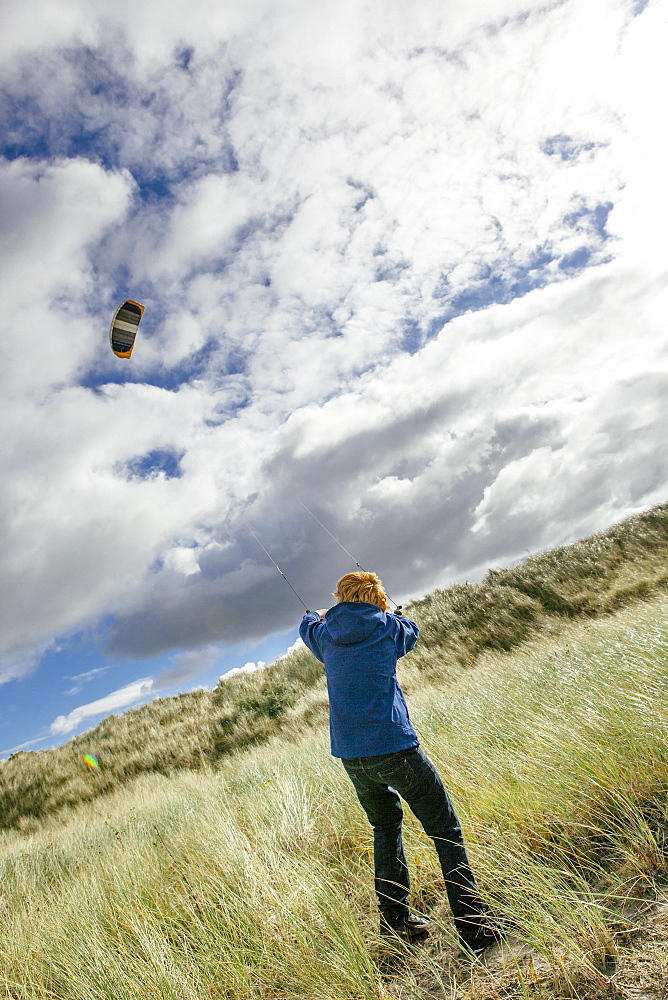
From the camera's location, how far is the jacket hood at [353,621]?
10.4 ft

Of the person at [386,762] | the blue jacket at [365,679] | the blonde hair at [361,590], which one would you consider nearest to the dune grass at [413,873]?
the person at [386,762]

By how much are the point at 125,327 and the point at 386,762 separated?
11.0 metres

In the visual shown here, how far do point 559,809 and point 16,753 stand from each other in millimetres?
24219

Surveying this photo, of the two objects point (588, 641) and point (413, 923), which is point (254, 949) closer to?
point (413, 923)

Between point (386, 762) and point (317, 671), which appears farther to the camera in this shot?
point (317, 671)

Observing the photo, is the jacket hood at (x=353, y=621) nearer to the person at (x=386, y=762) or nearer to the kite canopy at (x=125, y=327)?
the person at (x=386, y=762)

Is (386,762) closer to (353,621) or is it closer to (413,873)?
(353,621)

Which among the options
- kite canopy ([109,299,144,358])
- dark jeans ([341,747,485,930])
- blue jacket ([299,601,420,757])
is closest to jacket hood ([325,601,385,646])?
blue jacket ([299,601,420,757])

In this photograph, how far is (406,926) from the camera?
9.71ft

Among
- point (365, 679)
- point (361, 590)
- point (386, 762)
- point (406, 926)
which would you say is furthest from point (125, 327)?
point (406, 926)

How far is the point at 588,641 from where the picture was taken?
6.67 m

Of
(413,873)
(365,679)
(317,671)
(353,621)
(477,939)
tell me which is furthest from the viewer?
(317,671)

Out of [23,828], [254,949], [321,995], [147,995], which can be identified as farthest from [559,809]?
[23,828]

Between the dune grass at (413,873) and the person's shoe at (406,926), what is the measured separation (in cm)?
9
